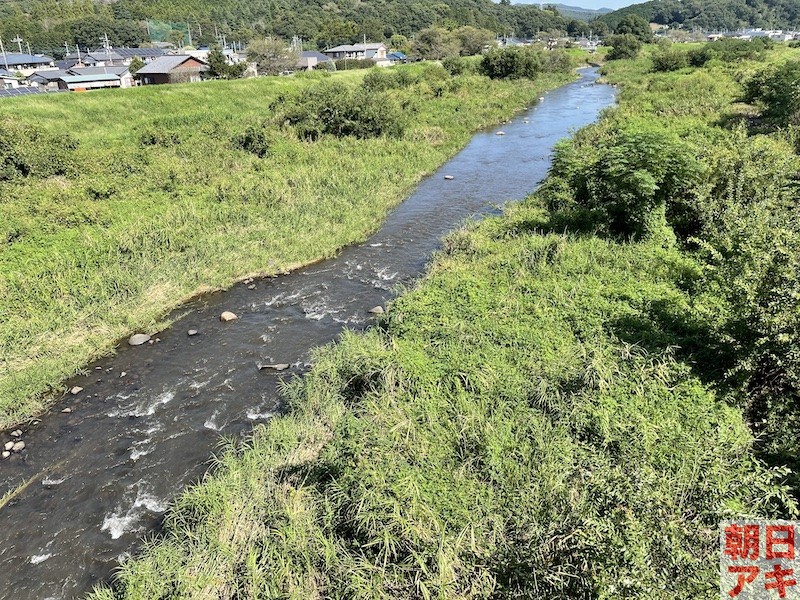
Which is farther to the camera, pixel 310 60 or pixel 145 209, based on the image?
pixel 310 60

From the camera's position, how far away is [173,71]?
54906 mm

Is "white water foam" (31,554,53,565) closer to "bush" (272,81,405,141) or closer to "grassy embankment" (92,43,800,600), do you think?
"grassy embankment" (92,43,800,600)

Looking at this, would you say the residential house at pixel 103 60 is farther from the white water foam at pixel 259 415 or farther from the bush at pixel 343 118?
the white water foam at pixel 259 415

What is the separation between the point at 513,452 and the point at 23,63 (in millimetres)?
105317

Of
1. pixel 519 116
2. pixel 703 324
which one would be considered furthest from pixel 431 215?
pixel 519 116

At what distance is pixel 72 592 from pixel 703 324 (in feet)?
35.7

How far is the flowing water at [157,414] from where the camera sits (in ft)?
23.1

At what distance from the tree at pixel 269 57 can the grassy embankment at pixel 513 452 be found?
66689mm

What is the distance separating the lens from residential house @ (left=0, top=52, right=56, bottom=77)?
253 feet

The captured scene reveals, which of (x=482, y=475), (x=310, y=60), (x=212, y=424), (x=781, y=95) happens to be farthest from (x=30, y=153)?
(x=310, y=60)

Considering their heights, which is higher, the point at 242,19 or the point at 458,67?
the point at 242,19

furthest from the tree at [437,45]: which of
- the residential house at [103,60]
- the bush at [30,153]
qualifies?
the bush at [30,153]

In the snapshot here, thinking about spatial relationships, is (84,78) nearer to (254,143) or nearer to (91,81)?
(91,81)

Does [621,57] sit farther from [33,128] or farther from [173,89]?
[33,128]
